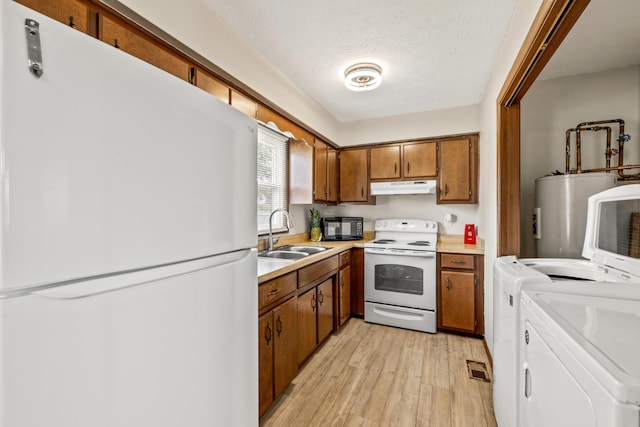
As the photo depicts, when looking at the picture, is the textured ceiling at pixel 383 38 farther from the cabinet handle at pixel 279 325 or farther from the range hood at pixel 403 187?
the cabinet handle at pixel 279 325

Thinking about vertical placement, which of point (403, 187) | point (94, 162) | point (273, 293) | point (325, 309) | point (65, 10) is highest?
point (65, 10)

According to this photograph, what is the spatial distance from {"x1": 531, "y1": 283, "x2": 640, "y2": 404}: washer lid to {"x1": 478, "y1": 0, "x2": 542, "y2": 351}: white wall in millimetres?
996

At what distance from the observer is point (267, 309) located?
1.66 m

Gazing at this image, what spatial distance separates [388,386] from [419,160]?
2.40 meters

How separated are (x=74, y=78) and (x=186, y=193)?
1.11ft

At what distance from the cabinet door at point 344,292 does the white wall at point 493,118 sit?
133 centimetres

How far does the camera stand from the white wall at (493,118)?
151cm

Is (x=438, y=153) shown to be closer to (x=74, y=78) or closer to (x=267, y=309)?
(x=267, y=309)

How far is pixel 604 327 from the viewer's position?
0.81 meters

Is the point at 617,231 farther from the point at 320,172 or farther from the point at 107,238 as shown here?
the point at 320,172

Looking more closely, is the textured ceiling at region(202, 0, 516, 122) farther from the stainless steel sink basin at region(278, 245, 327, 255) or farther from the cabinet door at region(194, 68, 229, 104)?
the stainless steel sink basin at region(278, 245, 327, 255)

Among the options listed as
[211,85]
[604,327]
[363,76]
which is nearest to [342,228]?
[363,76]

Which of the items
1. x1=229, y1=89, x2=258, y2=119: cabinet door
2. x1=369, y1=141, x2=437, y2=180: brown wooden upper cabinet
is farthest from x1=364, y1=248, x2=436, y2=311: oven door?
x1=229, y1=89, x2=258, y2=119: cabinet door

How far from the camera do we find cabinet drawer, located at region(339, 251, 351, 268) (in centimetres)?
292
